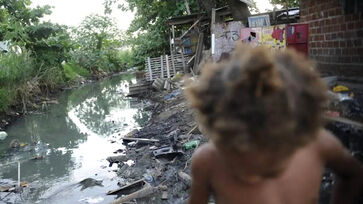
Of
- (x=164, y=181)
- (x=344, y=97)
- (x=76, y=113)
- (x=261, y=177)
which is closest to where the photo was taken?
(x=261, y=177)

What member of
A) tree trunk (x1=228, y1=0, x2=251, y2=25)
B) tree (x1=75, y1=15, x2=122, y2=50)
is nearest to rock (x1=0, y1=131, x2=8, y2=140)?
tree trunk (x1=228, y1=0, x2=251, y2=25)

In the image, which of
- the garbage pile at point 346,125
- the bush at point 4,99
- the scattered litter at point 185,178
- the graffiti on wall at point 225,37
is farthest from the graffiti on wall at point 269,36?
the bush at point 4,99

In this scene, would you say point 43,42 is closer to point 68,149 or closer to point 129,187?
point 68,149

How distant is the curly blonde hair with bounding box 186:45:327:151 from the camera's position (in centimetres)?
86

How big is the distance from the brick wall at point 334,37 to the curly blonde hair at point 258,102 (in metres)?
2.73

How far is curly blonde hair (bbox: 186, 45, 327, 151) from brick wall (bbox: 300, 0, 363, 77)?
2.73m

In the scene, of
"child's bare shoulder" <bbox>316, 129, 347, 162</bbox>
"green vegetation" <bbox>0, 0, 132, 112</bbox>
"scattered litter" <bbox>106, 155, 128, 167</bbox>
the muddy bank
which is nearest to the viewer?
"child's bare shoulder" <bbox>316, 129, 347, 162</bbox>

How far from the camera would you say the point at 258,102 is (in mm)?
851

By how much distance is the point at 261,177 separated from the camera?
3.37 ft

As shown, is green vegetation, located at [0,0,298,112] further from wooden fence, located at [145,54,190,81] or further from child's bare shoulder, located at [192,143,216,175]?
child's bare shoulder, located at [192,143,216,175]

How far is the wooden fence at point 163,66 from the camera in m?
17.0

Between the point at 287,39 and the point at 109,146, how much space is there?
5.84 m

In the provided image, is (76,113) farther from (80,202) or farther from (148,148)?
(80,202)

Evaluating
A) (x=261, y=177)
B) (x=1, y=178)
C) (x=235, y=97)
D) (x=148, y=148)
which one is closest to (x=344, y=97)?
(x=261, y=177)
